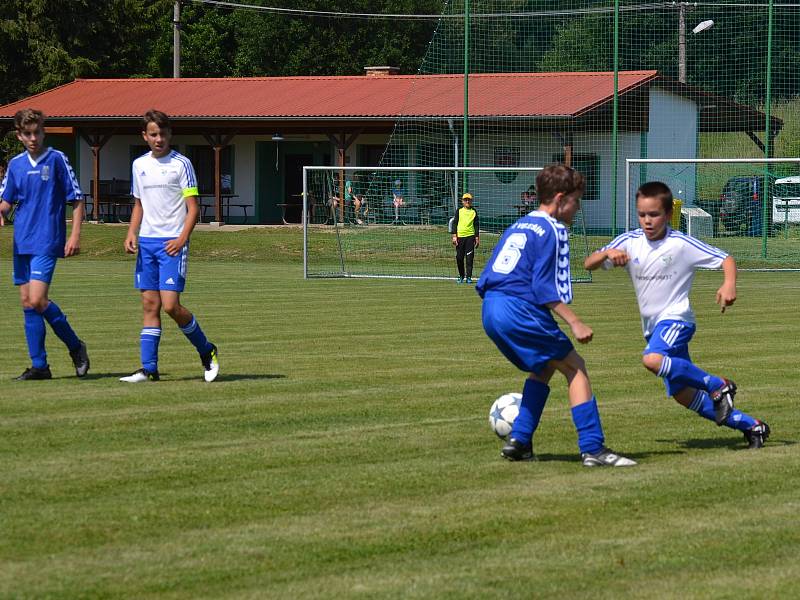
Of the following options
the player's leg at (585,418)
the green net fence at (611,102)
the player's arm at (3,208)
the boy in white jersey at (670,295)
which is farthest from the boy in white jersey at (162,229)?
the green net fence at (611,102)

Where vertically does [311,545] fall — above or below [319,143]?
below

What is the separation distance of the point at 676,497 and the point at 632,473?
575 millimetres

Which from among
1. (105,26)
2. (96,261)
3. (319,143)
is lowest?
(96,261)

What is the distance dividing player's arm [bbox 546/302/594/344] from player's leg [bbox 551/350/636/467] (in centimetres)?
32

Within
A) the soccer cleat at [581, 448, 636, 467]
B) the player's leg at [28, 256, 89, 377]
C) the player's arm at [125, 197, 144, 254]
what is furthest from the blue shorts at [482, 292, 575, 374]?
the player's leg at [28, 256, 89, 377]

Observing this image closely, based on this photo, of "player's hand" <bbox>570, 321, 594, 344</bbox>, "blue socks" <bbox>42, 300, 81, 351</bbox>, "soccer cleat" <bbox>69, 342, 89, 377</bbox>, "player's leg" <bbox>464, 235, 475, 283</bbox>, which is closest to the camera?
"player's hand" <bbox>570, 321, 594, 344</bbox>

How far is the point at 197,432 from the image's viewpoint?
8.16 metres

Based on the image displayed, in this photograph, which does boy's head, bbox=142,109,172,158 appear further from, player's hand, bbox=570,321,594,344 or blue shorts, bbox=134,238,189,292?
player's hand, bbox=570,321,594,344

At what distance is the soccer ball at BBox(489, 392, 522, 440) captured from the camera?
7.84 meters

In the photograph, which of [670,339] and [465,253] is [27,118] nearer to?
[670,339]

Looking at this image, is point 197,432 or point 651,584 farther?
point 197,432

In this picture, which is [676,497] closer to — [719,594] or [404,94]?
[719,594]

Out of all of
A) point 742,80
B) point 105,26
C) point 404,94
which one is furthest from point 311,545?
point 105,26

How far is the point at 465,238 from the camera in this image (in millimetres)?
25781
